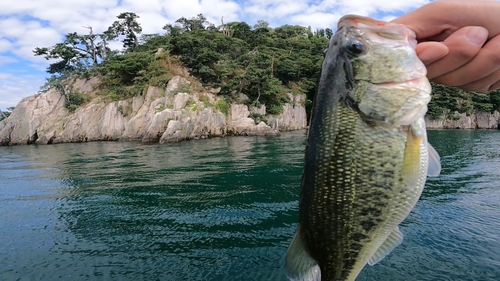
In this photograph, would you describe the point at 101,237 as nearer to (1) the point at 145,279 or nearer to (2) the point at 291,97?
(1) the point at 145,279

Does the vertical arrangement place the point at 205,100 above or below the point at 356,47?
above

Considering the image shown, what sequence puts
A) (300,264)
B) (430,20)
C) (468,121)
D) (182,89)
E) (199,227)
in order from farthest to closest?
(468,121) → (182,89) → (199,227) → (300,264) → (430,20)

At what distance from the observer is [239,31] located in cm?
6188

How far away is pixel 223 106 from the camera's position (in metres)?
45.1

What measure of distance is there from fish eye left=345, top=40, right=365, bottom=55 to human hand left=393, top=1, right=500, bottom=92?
35cm

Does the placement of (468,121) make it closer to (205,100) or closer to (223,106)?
(223,106)

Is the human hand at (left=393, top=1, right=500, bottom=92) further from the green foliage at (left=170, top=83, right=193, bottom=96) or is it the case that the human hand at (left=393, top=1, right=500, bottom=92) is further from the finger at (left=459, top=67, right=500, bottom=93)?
the green foliage at (left=170, top=83, right=193, bottom=96)

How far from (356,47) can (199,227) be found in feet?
27.1

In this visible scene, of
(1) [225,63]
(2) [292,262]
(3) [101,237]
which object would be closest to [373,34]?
(2) [292,262]

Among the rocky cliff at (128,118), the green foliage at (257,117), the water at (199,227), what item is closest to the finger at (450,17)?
the water at (199,227)

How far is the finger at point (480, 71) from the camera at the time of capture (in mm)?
2236

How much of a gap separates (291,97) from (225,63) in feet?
38.5

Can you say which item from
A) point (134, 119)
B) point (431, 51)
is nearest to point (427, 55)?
point (431, 51)

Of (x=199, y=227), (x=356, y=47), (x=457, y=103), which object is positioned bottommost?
(x=199, y=227)
